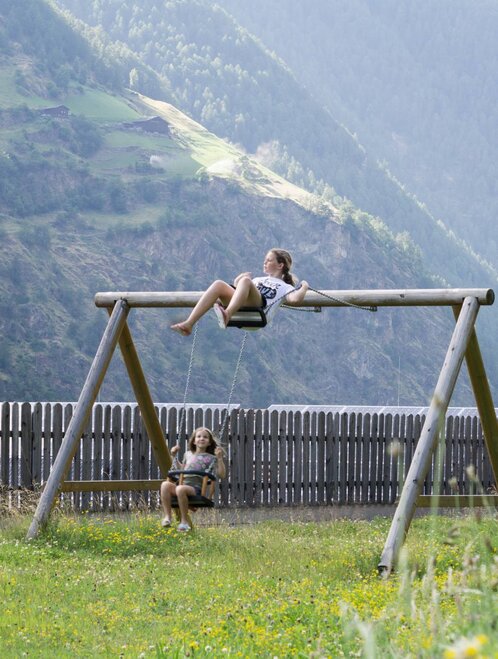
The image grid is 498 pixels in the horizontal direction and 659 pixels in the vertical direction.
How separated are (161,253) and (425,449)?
342 ft

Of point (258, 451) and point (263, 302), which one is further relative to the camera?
point (258, 451)

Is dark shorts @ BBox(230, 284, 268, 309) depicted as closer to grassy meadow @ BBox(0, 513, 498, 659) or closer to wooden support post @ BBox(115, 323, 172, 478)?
grassy meadow @ BBox(0, 513, 498, 659)

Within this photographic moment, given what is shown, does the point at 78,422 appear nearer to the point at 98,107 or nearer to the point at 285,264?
the point at 285,264

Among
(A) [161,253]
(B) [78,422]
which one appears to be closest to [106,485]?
(B) [78,422]

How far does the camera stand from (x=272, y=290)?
10.8 metres

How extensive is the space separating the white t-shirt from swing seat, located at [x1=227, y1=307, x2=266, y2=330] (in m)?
0.13

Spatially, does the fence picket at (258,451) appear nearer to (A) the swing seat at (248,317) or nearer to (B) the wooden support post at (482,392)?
(B) the wooden support post at (482,392)

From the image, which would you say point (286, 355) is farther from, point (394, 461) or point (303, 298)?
point (303, 298)

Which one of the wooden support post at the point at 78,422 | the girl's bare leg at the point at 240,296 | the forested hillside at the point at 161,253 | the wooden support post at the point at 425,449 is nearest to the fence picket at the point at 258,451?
the wooden support post at the point at 78,422

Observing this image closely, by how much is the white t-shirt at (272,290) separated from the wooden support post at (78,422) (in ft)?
7.33

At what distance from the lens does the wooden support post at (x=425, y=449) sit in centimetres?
1043

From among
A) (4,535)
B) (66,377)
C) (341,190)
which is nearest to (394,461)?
(4,535)

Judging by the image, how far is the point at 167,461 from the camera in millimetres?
13844

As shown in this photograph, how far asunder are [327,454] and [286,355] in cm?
9326
